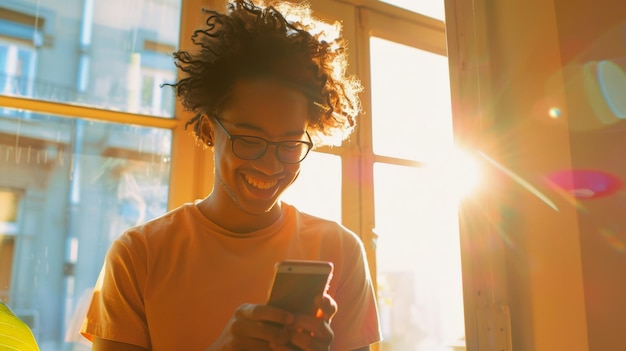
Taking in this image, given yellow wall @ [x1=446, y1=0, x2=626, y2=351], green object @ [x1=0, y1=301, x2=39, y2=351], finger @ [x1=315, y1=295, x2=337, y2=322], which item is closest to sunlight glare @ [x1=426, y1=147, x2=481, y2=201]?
yellow wall @ [x1=446, y1=0, x2=626, y2=351]

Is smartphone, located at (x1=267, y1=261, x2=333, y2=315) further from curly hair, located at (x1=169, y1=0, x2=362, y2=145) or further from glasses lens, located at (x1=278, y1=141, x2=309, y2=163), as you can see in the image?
curly hair, located at (x1=169, y1=0, x2=362, y2=145)

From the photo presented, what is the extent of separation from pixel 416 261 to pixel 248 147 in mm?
1207

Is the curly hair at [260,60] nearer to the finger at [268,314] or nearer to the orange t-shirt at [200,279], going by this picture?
the orange t-shirt at [200,279]

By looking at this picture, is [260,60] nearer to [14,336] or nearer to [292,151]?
[292,151]

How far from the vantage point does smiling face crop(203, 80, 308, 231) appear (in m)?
0.92

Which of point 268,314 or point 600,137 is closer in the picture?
point 268,314

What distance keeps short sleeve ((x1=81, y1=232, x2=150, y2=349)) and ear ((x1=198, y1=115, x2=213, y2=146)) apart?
0.84ft

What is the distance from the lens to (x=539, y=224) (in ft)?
4.90

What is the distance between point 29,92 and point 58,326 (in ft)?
1.90

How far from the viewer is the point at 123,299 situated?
888 mm

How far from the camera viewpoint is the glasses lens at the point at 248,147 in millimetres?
923

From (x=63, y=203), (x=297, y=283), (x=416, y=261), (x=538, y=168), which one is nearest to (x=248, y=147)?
(x=297, y=283)

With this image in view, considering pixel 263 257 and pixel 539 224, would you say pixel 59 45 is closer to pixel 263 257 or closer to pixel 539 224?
pixel 263 257

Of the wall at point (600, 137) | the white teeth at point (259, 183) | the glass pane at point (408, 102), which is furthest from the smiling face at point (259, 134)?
the glass pane at point (408, 102)
